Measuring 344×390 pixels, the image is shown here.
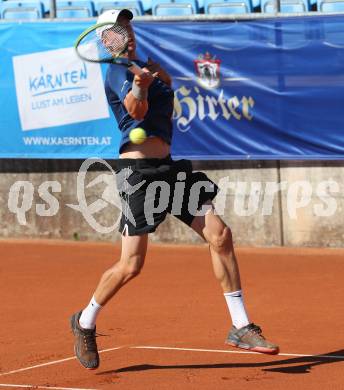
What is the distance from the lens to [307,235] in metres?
12.1

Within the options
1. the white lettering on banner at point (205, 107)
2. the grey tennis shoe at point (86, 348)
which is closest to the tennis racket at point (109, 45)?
the grey tennis shoe at point (86, 348)

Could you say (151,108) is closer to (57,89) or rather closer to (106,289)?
(106,289)

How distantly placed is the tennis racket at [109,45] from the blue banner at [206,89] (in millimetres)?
5473

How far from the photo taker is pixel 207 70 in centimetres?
1229

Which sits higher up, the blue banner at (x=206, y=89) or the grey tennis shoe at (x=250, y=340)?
the blue banner at (x=206, y=89)

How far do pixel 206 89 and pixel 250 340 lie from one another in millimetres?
6234

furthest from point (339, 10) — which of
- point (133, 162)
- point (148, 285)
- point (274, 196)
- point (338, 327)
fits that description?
point (133, 162)

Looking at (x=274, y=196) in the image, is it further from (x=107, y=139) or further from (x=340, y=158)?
(x=107, y=139)

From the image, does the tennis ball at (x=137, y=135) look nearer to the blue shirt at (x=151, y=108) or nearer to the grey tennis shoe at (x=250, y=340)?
the blue shirt at (x=151, y=108)

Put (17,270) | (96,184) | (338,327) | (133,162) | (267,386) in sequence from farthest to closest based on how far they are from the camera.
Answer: (96,184) < (17,270) < (338,327) < (133,162) < (267,386)

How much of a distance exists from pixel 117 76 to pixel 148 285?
13.7 feet

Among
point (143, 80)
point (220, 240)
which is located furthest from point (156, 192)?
point (143, 80)

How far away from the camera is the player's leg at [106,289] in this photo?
21.0ft

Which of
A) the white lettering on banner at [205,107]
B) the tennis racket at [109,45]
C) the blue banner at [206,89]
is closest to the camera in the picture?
the tennis racket at [109,45]
